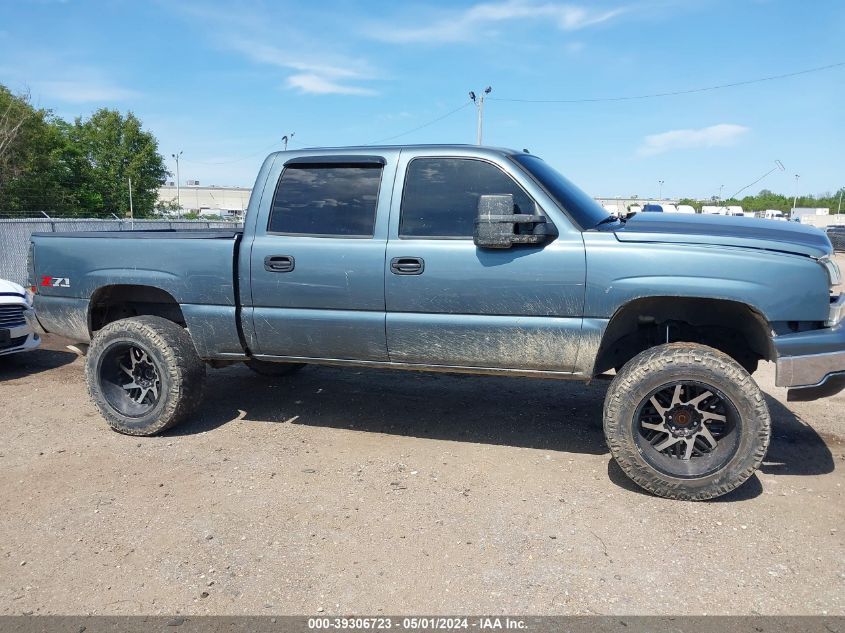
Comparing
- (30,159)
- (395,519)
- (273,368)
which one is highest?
(30,159)

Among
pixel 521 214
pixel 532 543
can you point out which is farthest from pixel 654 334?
pixel 532 543

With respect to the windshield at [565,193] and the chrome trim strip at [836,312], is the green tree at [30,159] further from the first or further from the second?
the chrome trim strip at [836,312]

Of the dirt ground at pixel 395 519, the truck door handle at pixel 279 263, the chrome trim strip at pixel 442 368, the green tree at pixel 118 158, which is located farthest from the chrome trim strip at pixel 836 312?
the green tree at pixel 118 158

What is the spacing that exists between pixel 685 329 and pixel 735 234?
2.55 feet

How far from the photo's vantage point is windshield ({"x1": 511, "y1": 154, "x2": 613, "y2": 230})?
3840 millimetres

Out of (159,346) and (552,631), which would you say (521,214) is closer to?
(552,631)

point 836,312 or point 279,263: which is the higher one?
point 279,263

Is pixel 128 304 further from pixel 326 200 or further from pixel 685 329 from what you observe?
pixel 685 329

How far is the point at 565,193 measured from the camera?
402 centimetres

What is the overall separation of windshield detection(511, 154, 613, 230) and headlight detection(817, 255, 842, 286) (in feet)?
4.10

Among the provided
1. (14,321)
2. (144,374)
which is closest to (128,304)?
(144,374)

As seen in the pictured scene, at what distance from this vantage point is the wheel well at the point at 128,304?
4.76 m

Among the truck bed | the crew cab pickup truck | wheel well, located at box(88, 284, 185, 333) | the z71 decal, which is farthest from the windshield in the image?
the z71 decal

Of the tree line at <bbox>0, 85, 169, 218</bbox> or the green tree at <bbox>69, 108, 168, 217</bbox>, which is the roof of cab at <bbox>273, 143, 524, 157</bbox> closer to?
the tree line at <bbox>0, 85, 169, 218</bbox>
